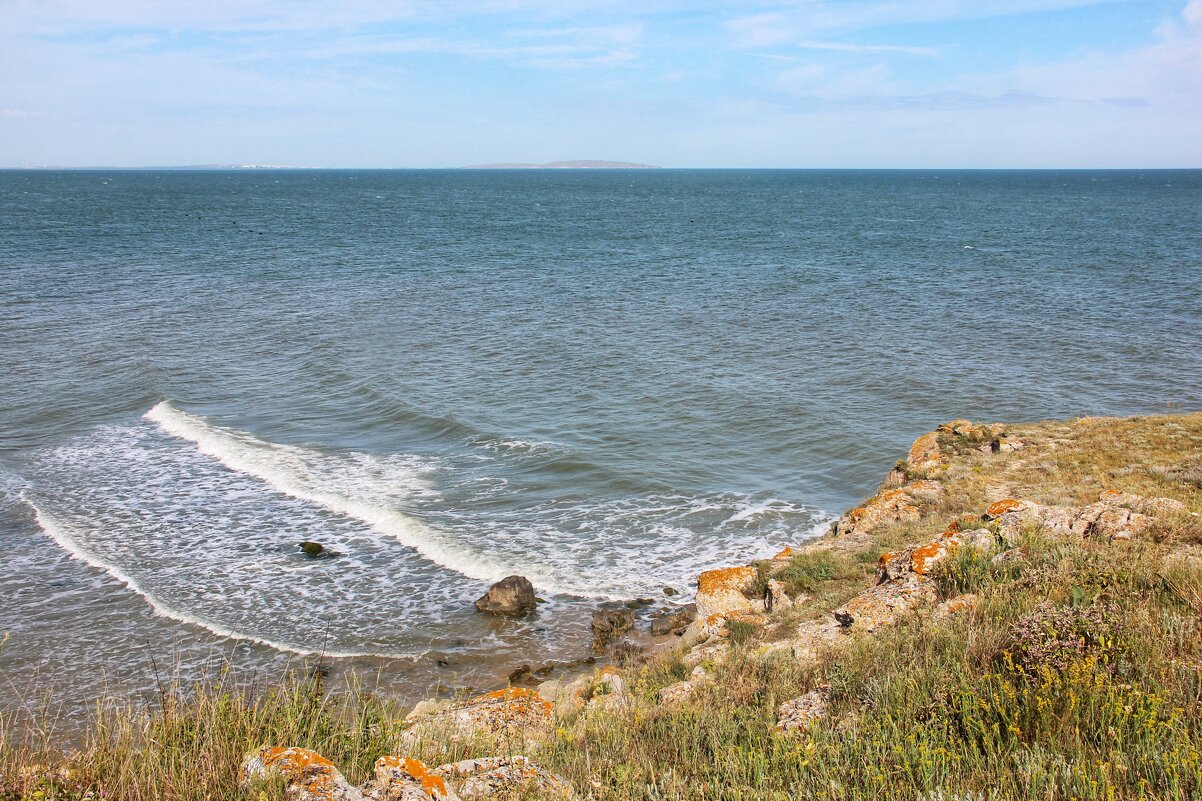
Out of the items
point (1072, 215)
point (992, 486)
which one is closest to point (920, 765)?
point (992, 486)

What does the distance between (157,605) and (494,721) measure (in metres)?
8.77

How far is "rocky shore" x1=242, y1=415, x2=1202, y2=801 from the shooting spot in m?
4.95

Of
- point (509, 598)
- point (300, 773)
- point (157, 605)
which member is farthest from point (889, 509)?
point (157, 605)

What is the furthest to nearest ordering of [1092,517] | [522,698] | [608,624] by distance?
1. [608,624]
2. [1092,517]
3. [522,698]

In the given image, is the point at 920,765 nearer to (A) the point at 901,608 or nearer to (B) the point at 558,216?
(A) the point at 901,608

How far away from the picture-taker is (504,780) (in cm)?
475

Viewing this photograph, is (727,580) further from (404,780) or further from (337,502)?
(337,502)

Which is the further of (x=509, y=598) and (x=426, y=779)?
(x=509, y=598)

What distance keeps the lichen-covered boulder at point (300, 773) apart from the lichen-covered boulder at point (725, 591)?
22.2ft

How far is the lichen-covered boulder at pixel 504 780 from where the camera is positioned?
182 inches

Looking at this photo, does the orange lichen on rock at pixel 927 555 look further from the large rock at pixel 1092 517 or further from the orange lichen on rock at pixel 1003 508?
the orange lichen on rock at pixel 1003 508

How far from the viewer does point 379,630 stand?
12.6 metres

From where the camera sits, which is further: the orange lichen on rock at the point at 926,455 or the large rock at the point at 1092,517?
the orange lichen on rock at the point at 926,455

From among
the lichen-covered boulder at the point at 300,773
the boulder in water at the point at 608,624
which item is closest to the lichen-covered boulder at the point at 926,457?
the boulder in water at the point at 608,624
